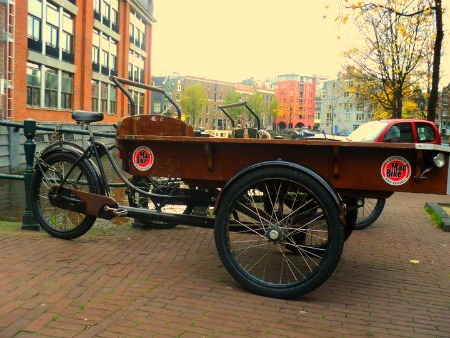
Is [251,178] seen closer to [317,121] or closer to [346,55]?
[346,55]

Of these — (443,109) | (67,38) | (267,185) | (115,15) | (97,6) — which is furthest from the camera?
(443,109)

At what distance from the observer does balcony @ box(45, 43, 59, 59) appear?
26750 millimetres

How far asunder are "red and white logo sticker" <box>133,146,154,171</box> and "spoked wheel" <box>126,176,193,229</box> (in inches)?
17.5

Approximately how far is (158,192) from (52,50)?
2590 cm

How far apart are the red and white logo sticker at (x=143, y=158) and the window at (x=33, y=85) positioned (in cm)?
2358

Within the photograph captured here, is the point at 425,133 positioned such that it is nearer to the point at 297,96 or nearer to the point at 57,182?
the point at 57,182

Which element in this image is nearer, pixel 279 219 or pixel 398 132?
pixel 279 219

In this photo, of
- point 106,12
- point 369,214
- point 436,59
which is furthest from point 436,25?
point 106,12

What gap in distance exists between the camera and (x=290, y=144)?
10.9 ft

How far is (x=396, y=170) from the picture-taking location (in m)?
3.21

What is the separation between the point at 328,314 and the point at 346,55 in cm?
1818

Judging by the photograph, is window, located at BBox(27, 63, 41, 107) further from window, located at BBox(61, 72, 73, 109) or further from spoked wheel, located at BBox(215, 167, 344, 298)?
spoked wheel, located at BBox(215, 167, 344, 298)

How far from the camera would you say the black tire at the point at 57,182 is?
14.9 ft

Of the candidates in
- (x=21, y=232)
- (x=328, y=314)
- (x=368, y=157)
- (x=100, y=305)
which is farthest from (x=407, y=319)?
(x=21, y=232)
